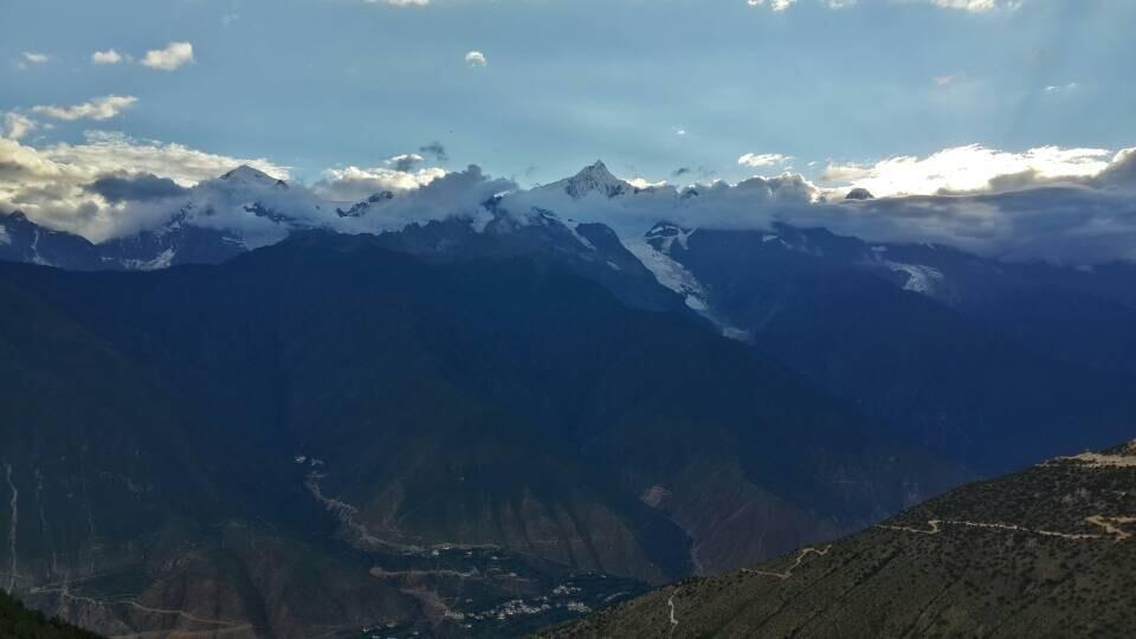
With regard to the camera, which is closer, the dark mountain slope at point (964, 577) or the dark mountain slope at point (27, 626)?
the dark mountain slope at point (27, 626)

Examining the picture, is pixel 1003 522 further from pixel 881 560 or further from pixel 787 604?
pixel 787 604

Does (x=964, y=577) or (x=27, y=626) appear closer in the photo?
(x=27, y=626)

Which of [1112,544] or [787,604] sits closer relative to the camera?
[1112,544]

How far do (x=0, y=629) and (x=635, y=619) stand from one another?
9191 cm

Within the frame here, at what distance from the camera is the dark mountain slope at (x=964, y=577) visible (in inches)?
5423

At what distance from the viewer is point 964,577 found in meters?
151

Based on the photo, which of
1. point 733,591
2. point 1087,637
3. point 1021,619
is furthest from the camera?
point 733,591

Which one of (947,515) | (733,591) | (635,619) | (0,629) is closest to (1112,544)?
(947,515)

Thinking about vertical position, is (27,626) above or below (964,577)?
above

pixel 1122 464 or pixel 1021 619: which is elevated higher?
pixel 1122 464

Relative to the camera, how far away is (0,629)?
11831cm

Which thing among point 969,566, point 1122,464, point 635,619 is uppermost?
point 1122,464

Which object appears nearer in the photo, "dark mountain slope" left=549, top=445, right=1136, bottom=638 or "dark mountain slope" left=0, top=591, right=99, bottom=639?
"dark mountain slope" left=0, top=591, right=99, bottom=639

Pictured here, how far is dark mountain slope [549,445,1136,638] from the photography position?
137750 millimetres
